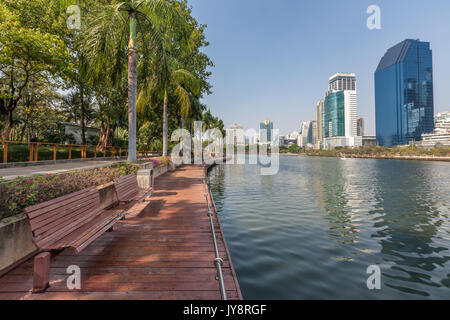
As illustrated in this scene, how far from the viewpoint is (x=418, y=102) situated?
194750mm

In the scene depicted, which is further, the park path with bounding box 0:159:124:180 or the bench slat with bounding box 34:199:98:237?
the park path with bounding box 0:159:124:180

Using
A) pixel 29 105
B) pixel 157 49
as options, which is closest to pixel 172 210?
pixel 157 49

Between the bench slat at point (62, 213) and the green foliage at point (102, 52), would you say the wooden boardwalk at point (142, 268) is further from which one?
the green foliage at point (102, 52)

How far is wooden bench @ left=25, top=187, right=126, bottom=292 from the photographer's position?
3.01 m

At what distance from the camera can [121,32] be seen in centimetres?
1065

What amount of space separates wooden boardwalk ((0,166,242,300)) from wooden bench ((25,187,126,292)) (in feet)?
1.24

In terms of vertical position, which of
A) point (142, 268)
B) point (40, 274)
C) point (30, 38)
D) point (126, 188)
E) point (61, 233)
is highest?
point (30, 38)

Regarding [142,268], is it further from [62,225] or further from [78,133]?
[78,133]

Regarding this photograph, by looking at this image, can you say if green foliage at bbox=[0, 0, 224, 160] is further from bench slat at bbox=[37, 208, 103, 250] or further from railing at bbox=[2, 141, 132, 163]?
bench slat at bbox=[37, 208, 103, 250]

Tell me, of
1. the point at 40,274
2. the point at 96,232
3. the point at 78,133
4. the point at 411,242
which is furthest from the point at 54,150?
the point at 411,242

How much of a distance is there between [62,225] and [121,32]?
10438 mm

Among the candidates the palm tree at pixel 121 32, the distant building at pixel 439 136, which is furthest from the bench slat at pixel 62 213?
the distant building at pixel 439 136

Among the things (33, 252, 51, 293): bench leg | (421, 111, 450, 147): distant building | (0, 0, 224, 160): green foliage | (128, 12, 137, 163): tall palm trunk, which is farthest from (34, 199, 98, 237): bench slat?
(421, 111, 450, 147): distant building

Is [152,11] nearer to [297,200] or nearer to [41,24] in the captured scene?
[297,200]
